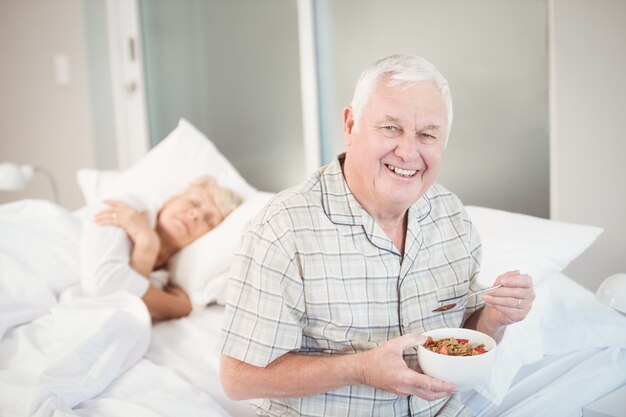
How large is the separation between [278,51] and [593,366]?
1.57 meters

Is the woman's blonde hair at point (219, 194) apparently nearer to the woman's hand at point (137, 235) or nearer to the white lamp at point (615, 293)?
the woman's hand at point (137, 235)

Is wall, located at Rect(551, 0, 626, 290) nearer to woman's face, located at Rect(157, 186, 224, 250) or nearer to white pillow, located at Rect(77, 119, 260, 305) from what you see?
white pillow, located at Rect(77, 119, 260, 305)

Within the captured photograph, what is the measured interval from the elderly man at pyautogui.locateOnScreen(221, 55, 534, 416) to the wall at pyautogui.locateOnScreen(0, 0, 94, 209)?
2444 millimetres

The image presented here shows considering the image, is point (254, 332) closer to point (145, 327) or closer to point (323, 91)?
point (145, 327)

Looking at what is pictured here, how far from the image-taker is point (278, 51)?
2447mm

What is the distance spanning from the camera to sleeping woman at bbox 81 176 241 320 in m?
1.81

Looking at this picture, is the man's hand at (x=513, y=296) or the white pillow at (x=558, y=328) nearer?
the man's hand at (x=513, y=296)

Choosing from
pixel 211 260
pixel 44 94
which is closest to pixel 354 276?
pixel 211 260

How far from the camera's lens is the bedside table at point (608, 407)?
3.70 feet

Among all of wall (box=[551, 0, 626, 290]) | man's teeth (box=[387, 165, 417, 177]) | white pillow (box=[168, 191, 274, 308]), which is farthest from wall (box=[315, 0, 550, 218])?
man's teeth (box=[387, 165, 417, 177])

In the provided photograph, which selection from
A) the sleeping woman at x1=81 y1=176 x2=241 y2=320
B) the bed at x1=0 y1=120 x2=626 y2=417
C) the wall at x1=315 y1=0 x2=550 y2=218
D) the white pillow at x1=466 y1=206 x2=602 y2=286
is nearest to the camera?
the bed at x1=0 y1=120 x2=626 y2=417

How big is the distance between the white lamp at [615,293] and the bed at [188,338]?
231mm

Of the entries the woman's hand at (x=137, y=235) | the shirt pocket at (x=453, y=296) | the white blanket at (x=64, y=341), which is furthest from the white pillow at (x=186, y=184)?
the shirt pocket at (x=453, y=296)

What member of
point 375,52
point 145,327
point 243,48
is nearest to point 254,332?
point 145,327
